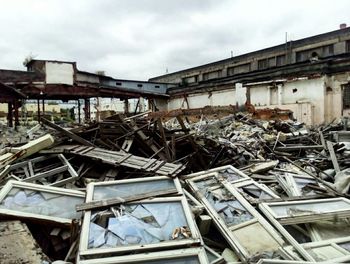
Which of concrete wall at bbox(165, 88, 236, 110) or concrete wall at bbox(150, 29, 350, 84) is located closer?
concrete wall at bbox(165, 88, 236, 110)

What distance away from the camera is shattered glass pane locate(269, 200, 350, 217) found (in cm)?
389

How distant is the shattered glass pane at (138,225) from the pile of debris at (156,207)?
0.4 inches

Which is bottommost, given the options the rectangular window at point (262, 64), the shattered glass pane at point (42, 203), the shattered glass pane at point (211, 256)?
the shattered glass pane at point (211, 256)

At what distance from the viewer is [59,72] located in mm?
25391

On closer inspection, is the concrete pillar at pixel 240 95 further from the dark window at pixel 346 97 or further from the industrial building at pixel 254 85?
the dark window at pixel 346 97

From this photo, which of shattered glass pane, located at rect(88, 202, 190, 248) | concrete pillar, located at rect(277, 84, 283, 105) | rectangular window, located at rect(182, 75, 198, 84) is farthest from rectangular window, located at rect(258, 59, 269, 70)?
shattered glass pane, located at rect(88, 202, 190, 248)

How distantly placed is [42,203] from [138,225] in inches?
55.8

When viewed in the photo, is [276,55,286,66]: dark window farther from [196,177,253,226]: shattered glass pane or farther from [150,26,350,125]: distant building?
[196,177,253,226]: shattered glass pane

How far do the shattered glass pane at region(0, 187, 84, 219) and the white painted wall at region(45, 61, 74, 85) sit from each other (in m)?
22.5

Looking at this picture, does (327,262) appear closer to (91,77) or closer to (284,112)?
(284,112)

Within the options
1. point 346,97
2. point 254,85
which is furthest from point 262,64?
point 346,97

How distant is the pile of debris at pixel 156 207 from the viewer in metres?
3.13

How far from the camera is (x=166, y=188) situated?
439cm

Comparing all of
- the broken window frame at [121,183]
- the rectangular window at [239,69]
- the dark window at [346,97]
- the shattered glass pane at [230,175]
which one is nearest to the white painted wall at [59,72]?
the rectangular window at [239,69]
